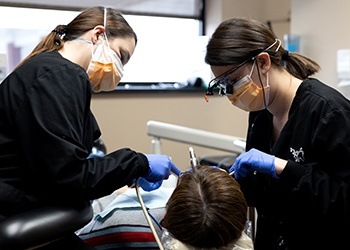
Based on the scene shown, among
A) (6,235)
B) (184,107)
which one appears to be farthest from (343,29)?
(6,235)

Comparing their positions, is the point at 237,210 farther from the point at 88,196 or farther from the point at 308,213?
the point at 88,196

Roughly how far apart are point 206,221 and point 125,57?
74cm

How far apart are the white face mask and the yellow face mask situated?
1.36 feet

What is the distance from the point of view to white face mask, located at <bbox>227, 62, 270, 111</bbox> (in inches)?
58.0

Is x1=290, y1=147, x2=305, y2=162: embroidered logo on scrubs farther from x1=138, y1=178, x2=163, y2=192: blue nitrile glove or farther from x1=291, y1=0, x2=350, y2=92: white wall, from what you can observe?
x1=291, y1=0, x2=350, y2=92: white wall

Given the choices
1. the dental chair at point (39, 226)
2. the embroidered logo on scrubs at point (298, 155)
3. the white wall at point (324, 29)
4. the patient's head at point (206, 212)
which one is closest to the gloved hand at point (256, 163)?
the embroidered logo on scrubs at point (298, 155)

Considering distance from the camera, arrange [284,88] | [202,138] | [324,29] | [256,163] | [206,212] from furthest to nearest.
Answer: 1. [324,29]
2. [202,138]
3. [284,88]
4. [256,163]
5. [206,212]

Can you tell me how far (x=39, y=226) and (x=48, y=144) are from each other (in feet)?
0.71

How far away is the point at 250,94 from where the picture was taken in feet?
4.88

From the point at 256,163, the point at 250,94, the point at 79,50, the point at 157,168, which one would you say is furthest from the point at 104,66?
the point at 256,163

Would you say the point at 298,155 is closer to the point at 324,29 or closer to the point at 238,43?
the point at 238,43

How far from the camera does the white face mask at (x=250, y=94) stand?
1.47m

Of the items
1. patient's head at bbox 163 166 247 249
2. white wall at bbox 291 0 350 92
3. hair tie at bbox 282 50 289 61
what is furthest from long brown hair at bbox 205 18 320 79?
white wall at bbox 291 0 350 92

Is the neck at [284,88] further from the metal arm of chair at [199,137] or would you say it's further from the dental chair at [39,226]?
the dental chair at [39,226]
